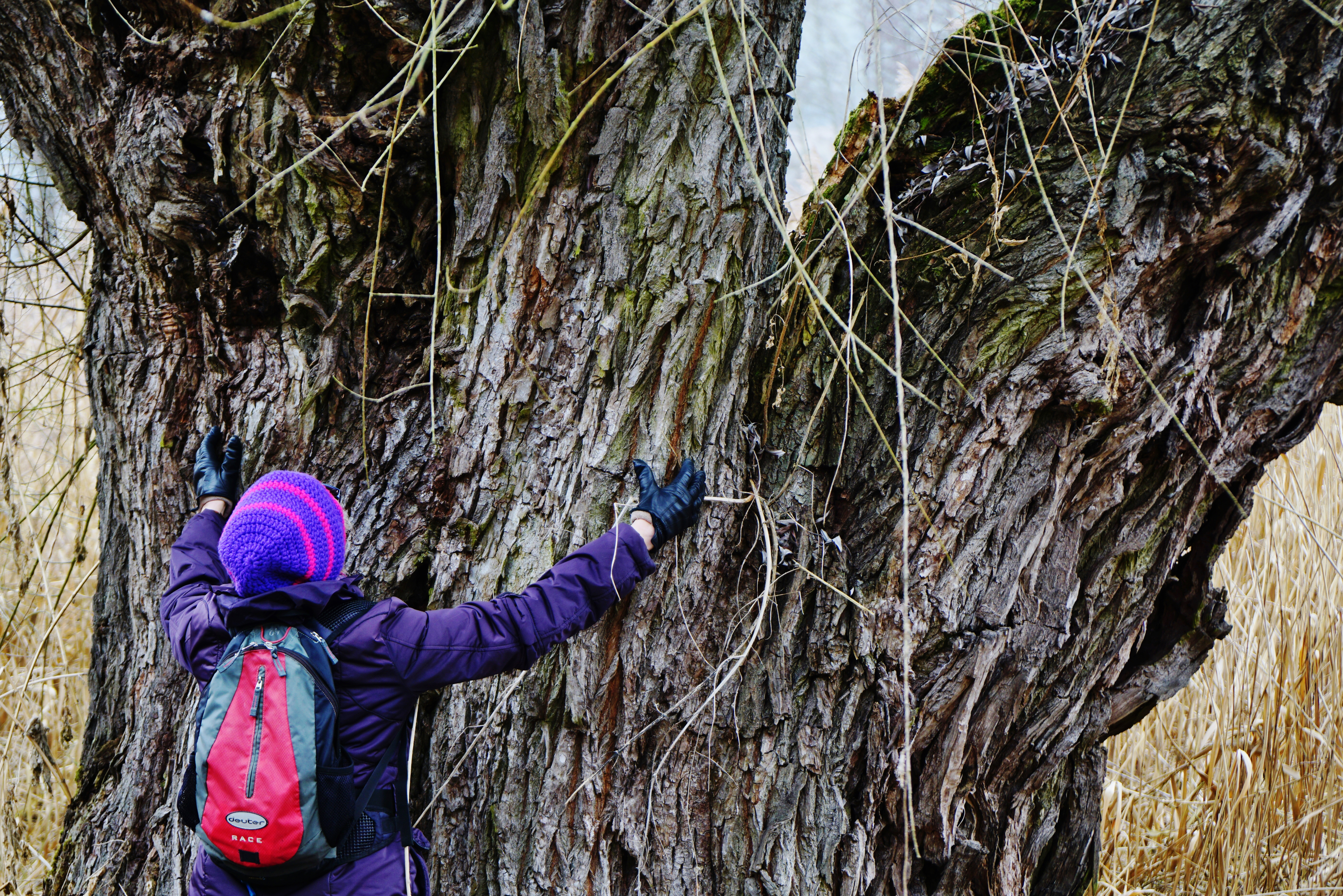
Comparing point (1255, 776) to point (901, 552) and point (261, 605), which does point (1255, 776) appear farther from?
point (261, 605)

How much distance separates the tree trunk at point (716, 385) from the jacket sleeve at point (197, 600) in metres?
0.28

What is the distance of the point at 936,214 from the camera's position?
70.0 inches

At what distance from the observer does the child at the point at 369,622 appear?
1596 mm

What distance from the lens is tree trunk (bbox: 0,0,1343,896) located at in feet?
5.55

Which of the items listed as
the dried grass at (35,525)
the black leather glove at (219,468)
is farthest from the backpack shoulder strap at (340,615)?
the dried grass at (35,525)

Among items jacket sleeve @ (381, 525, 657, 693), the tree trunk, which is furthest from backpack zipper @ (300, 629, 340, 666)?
the tree trunk

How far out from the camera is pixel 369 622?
165 centimetres

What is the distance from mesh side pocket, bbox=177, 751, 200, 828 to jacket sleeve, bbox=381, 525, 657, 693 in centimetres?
49

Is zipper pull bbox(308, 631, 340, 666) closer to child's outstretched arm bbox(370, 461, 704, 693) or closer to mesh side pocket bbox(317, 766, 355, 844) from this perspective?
child's outstretched arm bbox(370, 461, 704, 693)

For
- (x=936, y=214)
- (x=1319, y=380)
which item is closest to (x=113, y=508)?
(x=936, y=214)

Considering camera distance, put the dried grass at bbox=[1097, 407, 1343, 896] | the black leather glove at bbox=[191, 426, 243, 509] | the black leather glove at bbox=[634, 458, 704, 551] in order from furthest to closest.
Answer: the dried grass at bbox=[1097, 407, 1343, 896], the black leather glove at bbox=[191, 426, 243, 509], the black leather glove at bbox=[634, 458, 704, 551]

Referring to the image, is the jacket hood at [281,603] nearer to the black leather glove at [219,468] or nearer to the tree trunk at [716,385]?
the tree trunk at [716,385]

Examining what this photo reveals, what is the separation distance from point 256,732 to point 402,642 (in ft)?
1.01

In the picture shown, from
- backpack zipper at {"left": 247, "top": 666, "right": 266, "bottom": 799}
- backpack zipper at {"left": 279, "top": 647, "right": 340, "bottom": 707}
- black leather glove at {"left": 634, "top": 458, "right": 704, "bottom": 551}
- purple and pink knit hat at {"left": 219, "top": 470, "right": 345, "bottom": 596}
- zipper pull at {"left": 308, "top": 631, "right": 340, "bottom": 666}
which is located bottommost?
backpack zipper at {"left": 247, "top": 666, "right": 266, "bottom": 799}
